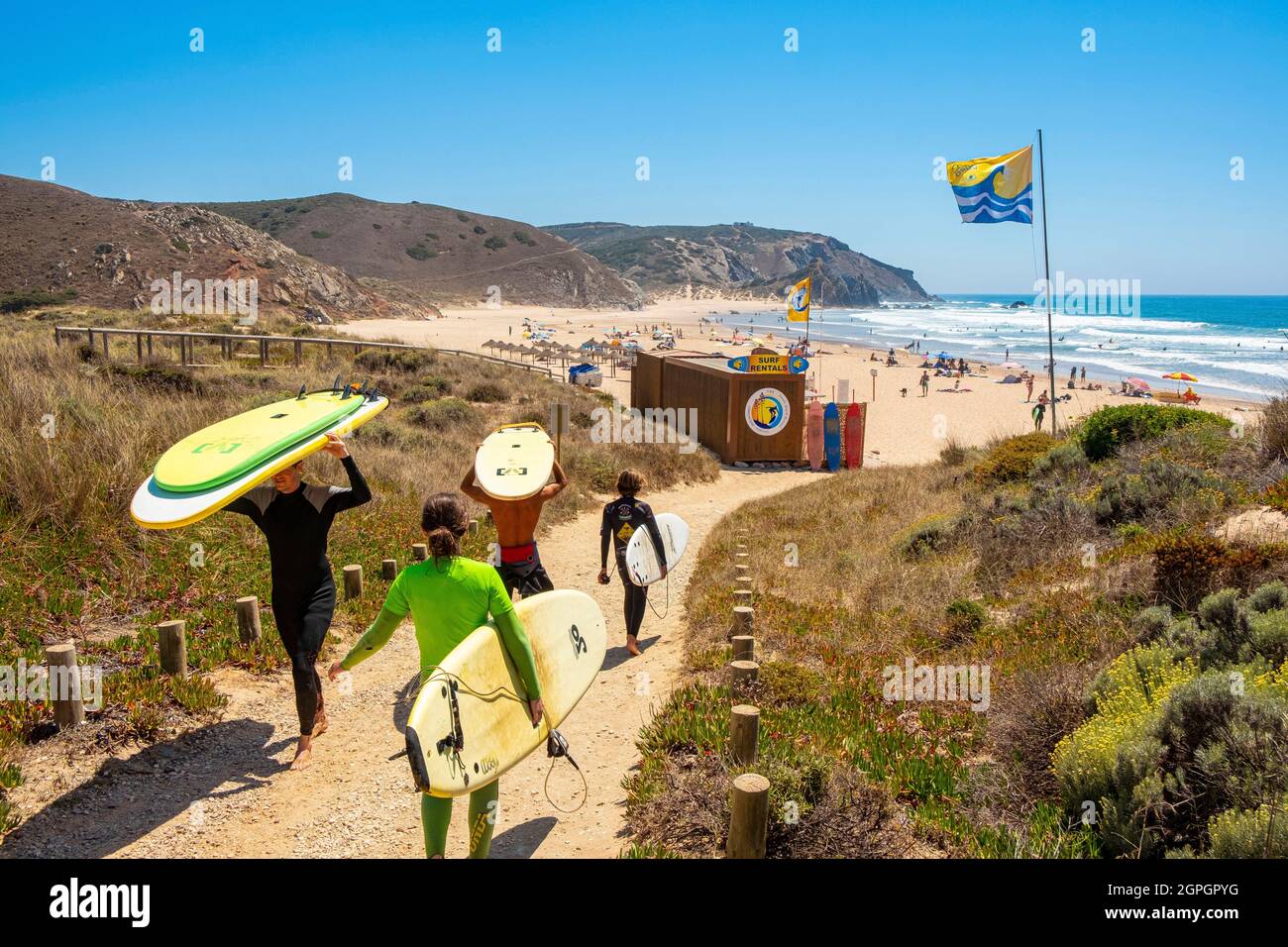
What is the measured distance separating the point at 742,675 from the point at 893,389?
3873 centimetres

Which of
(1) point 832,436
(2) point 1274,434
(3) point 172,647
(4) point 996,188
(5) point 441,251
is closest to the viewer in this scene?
(3) point 172,647

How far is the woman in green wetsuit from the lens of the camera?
3.90 metres

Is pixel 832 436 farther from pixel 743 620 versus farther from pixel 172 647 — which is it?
pixel 172 647

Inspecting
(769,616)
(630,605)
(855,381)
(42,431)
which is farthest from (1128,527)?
(855,381)

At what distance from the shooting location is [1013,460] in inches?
533

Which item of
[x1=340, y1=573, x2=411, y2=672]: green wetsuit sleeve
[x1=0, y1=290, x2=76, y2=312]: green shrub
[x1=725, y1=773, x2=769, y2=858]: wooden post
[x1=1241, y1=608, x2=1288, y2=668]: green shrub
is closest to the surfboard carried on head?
[x1=340, y1=573, x2=411, y2=672]: green wetsuit sleeve

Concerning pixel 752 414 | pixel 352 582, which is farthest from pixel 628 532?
pixel 752 414

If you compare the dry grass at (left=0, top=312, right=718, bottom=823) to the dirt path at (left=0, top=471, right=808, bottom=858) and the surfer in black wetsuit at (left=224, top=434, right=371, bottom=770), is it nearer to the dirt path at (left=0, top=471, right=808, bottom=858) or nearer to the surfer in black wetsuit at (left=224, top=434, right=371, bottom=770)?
the dirt path at (left=0, top=471, right=808, bottom=858)

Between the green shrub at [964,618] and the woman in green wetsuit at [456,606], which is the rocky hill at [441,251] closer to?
the green shrub at [964,618]

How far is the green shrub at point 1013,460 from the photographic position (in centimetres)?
1321

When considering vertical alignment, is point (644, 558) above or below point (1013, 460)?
below
